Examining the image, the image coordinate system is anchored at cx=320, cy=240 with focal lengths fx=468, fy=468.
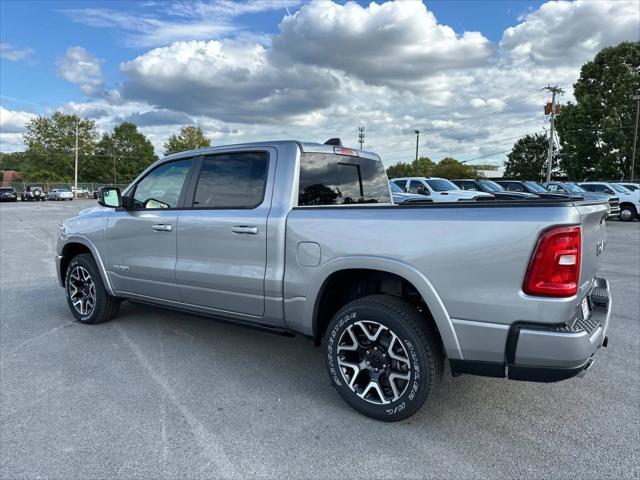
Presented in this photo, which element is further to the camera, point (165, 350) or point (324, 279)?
point (165, 350)

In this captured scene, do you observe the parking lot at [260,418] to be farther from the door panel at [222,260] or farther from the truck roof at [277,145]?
the truck roof at [277,145]

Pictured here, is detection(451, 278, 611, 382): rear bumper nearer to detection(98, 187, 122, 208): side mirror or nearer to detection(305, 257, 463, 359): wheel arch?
detection(305, 257, 463, 359): wheel arch

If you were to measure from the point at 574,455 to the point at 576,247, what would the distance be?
1233 millimetres

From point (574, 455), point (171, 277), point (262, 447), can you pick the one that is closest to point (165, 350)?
point (171, 277)

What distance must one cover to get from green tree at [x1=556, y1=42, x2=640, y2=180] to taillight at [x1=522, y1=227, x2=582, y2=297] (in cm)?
4497

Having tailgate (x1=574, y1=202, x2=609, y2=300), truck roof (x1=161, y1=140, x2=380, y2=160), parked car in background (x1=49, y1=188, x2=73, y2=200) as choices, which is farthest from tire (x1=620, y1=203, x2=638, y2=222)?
parked car in background (x1=49, y1=188, x2=73, y2=200)

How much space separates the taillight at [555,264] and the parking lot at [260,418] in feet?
3.31

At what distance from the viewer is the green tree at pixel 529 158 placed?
77.8 m

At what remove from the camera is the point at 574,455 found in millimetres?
2703

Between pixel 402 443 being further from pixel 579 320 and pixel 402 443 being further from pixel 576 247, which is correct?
pixel 576 247

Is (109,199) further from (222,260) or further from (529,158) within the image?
(529,158)

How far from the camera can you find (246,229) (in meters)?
3.59

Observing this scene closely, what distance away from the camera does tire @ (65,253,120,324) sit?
16.3 feet

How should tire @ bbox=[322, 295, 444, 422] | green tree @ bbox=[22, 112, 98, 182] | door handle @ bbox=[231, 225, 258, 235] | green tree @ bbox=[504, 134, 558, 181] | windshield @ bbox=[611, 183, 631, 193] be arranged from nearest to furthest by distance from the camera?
tire @ bbox=[322, 295, 444, 422]
door handle @ bbox=[231, 225, 258, 235]
windshield @ bbox=[611, 183, 631, 193]
green tree @ bbox=[504, 134, 558, 181]
green tree @ bbox=[22, 112, 98, 182]
